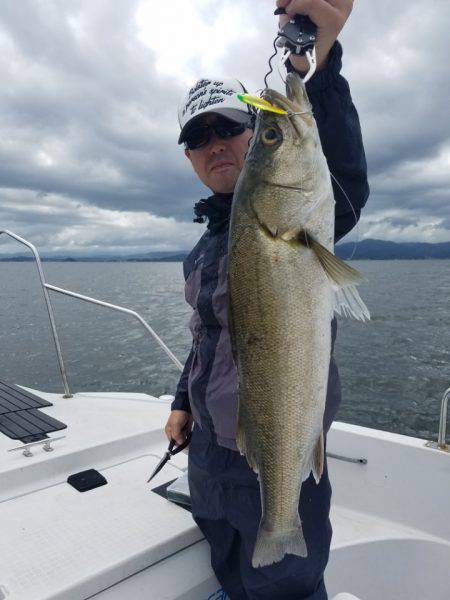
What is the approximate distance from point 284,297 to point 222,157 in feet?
3.68

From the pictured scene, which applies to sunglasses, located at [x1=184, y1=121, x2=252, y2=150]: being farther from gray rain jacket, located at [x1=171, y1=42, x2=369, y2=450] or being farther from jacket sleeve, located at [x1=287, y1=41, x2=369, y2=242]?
jacket sleeve, located at [x1=287, y1=41, x2=369, y2=242]

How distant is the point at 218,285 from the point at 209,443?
2.86 feet

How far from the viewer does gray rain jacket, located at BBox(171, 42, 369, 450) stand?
2121 mm

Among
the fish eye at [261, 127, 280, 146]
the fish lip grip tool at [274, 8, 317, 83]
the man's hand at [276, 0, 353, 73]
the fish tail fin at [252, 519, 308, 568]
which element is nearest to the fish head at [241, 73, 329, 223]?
the fish eye at [261, 127, 280, 146]

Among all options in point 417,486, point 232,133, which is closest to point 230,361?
point 232,133

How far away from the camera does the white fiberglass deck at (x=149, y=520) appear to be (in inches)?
101

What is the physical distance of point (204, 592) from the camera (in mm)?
2652

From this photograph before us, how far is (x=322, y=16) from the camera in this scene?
6.10ft

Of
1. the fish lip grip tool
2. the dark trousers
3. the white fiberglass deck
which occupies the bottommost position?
the white fiberglass deck

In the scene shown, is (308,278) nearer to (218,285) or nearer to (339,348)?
(218,285)

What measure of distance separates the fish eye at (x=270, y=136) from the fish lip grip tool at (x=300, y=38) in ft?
0.80

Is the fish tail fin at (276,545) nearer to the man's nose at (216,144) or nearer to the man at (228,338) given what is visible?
the man at (228,338)

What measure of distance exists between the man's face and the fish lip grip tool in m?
0.70

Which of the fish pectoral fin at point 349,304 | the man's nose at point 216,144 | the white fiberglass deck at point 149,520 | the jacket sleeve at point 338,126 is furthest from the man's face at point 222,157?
the white fiberglass deck at point 149,520
